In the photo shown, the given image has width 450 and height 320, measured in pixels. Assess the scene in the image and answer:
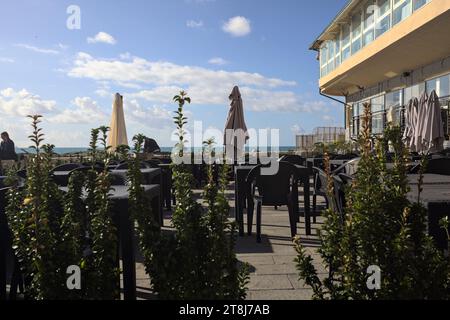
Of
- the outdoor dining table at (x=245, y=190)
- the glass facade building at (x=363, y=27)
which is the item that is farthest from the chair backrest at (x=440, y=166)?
the glass facade building at (x=363, y=27)

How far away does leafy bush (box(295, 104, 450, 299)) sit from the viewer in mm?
1757

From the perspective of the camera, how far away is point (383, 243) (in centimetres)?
180

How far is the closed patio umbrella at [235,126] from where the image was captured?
952 centimetres

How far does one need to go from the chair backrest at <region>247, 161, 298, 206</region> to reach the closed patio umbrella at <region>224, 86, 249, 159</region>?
423cm

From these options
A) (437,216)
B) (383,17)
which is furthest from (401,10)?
(437,216)

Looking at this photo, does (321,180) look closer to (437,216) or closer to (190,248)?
(437,216)

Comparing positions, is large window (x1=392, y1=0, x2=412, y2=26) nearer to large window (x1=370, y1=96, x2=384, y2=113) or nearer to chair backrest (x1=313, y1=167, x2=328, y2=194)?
large window (x1=370, y1=96, x2=384, y2=113)

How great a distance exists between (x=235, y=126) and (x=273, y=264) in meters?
5.87

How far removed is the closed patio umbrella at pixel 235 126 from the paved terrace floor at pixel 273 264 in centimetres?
365

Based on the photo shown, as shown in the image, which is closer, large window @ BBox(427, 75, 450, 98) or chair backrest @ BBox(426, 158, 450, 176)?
chair backrest @ BBox(426, 158, 450, 176)

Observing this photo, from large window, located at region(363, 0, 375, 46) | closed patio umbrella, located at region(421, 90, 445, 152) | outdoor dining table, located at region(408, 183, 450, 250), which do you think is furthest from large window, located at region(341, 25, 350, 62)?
outdoor dining table, located at region(408, 183, 450, 250)
